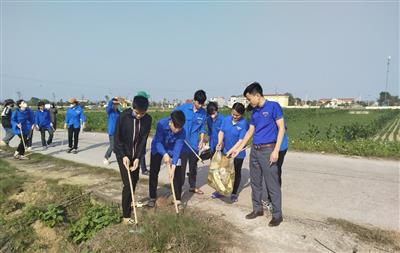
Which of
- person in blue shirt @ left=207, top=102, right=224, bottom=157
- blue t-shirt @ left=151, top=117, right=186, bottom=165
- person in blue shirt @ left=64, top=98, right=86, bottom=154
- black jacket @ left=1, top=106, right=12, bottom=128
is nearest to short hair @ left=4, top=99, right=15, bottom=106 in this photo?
black jacket @ left=1, top=106, right=12, bottom=128

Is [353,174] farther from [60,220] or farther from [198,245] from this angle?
[60,220]

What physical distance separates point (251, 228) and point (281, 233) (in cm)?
41

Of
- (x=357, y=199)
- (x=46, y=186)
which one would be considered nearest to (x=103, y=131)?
(x=46, y=186)

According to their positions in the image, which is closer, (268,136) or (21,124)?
(268,136)

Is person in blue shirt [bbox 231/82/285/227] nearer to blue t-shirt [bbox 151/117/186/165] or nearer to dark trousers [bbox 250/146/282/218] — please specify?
dark trousers [bbox 250/146/282/218]

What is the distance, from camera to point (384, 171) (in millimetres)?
8195

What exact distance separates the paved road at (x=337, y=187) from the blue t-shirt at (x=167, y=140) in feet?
5.07

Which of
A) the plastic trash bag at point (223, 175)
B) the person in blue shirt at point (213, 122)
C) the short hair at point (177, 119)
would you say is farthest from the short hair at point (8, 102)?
the plastic trash bag at point (223, 175)

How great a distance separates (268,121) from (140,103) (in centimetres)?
174

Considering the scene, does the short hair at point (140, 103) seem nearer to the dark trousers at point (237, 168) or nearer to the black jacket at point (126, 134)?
the black jacket at point (126, 134)

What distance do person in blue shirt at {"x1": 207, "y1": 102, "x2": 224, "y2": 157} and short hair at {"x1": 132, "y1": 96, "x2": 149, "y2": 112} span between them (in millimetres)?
2077

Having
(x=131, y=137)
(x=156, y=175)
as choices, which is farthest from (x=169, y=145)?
(x=131, y=137)

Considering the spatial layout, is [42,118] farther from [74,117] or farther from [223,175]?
[223,175]

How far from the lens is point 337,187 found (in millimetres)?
6699
